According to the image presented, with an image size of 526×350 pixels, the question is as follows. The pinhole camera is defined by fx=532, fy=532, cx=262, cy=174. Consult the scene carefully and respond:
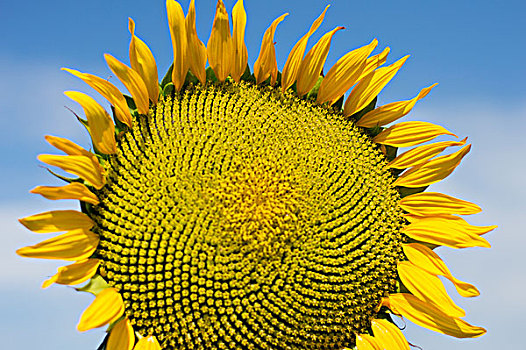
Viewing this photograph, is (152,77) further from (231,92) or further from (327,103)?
(327,103)

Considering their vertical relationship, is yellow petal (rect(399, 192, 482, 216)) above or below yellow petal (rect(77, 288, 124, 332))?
above

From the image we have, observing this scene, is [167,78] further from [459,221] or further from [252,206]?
[459,221]

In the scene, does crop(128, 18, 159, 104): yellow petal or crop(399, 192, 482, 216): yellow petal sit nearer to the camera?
crop(128, 18, 159, 104): yellow petal

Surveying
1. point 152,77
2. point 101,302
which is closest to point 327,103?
point 152,77

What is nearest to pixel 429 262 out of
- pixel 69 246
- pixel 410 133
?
pixel 410 133

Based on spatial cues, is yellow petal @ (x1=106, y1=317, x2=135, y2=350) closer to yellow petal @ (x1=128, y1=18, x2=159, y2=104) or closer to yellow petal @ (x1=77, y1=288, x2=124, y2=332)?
yellow petal @ (x1=77, y1=288, x2=124, y2=332)

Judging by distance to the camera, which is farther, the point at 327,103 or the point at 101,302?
the point at 327,103

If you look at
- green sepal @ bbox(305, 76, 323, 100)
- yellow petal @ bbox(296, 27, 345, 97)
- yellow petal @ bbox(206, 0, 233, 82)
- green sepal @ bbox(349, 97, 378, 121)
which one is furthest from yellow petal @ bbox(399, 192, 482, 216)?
yellow petal @ bbox(206, 0, 233, 82)
